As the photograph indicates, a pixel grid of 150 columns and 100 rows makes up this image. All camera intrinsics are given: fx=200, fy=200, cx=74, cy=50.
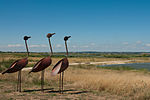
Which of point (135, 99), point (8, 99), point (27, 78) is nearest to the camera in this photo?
point (8, 99)

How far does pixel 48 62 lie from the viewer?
797 cm

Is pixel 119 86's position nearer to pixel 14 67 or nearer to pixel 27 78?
pixel 14 67

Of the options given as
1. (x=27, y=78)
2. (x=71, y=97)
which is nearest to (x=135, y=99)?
(x=71, y=97)

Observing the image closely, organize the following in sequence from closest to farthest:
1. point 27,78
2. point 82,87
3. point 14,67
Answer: point 14,67 → point 82,87 → point 27,78

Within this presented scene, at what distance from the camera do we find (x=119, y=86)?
916 cm

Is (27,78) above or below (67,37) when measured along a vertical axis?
below

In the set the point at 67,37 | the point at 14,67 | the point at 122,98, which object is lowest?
the point at 122,98

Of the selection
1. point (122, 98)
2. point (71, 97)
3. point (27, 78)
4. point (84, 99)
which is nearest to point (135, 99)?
point (122, 98)

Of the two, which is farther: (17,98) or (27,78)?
(27,78)

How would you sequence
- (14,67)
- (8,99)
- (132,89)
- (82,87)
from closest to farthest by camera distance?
(8,99) → (14,67) → (132,89) → (82,87)

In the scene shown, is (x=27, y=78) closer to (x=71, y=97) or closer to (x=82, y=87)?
(x=82, y=87)

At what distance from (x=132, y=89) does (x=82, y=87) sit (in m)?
2.56

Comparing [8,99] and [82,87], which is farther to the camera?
[82,87]

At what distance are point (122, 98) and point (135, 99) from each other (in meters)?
0.50
